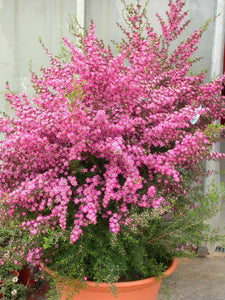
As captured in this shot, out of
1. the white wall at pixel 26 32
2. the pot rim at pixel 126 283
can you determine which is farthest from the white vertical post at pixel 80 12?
the pot rim at pixel 126 283

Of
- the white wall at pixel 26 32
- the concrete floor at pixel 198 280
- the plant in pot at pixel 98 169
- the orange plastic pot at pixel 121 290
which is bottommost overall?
the concrete floor at pixel 198 280

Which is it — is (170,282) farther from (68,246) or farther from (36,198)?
(36,198)

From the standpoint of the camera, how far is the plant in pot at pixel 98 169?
1583mm

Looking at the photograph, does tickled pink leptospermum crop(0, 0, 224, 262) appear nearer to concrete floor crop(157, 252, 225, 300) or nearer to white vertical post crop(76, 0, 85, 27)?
concrete floor crop(157, 252, 225, 300)

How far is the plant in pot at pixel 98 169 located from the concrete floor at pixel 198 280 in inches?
31.7

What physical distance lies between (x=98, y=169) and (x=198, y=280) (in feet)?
5.26

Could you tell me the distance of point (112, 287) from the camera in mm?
1740

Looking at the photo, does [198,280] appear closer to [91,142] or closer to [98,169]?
[98,169]

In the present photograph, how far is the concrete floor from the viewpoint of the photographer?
2.72 m

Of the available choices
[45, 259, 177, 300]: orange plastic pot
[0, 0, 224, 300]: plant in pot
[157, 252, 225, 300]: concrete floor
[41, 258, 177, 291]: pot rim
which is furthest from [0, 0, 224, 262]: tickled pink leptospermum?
[157, 252, 225, 300]: concrete floor

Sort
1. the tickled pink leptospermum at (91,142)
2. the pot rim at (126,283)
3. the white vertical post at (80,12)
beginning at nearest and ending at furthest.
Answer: the tickled pink leptospermum at (91,142) < the pot rim at (126,283) < the white vertical post at (80,12)

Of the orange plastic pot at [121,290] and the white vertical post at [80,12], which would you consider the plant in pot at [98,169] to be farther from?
the white vertical post at [80,12]

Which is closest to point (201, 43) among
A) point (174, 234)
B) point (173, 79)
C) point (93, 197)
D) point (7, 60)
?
point (173, 79)

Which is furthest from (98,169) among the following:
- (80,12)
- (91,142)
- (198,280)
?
(80,12)
